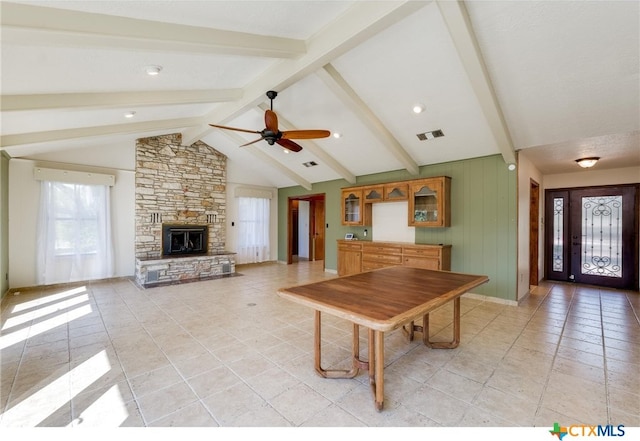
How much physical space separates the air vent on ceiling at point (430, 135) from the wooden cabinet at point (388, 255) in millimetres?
1854

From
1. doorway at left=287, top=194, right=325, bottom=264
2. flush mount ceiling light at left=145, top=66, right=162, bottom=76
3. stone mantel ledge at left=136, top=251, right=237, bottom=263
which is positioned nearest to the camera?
flush mount ceiling light at left=145, top=66, right=162, bottom=76

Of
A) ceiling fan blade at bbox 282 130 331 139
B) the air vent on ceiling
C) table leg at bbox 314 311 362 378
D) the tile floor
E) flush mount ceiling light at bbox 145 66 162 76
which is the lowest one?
the tile floor

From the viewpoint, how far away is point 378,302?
2.03 metres

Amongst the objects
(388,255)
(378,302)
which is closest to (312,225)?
(388,255)

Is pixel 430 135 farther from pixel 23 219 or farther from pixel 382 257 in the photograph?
pixel 23 219

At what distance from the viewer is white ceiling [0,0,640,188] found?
89.4 inches

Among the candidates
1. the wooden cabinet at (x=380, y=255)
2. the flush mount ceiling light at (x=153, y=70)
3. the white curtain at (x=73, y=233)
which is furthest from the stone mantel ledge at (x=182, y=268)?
the flush mount ceiling light at (x=153, y=70)

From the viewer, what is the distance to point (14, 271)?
505 centimetres

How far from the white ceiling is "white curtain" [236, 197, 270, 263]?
3551mm

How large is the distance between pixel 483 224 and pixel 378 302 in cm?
369

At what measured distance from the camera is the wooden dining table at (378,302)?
5.93 feet

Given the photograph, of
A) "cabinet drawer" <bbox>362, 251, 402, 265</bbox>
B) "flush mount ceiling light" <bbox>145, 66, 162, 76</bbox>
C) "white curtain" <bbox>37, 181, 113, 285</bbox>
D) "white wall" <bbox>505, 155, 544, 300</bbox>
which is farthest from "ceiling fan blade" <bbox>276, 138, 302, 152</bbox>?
"white curtain" <bbox>37, 181, 113, 285</bbox>

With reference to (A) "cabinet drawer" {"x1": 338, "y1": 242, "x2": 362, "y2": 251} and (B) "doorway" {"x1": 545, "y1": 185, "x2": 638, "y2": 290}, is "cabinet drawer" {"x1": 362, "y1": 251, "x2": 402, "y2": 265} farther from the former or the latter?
(B) "doorway" {"x1": 545, "y1": 185, "x2": 638, "y2": 290}

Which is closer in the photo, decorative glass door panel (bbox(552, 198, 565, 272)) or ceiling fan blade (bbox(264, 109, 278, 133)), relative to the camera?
ceiling fan blade (bbox(264, 109, 278, 133))
